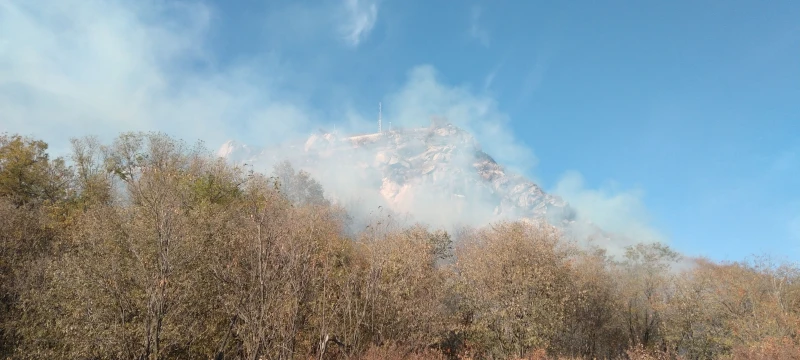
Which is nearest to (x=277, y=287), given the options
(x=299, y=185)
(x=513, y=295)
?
(x=513, y=295)

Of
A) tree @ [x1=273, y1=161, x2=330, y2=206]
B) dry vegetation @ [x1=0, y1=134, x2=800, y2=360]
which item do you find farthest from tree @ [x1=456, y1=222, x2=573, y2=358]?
tree @ [x1=273, y1=161, x2=330, y2=206]

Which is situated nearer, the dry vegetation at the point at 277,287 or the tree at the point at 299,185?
the dry vegetation at the point at 277,287

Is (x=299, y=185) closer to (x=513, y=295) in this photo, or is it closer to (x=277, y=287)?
(x=513, y=295)

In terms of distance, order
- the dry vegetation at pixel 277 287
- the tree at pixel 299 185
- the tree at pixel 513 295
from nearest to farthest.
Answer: the dry vegetation at pixel 277 287, the tree at pixel 513 295, the tree at pixel 299 185

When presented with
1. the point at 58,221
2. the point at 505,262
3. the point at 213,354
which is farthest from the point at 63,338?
the point at 505,262

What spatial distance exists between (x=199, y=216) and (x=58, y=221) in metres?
16.4

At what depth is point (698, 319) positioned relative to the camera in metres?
38.2

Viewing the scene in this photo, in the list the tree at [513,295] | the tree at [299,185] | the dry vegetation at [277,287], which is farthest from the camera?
the tree at [299,185]

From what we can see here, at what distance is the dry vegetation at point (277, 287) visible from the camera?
15.6 metres

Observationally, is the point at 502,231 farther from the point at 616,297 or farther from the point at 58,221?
the point at 58,221

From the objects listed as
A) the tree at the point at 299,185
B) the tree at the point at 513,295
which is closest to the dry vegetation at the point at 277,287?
the tree at the point at 513,295

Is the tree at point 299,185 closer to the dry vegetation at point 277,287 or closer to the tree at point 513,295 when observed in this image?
the dry vegetation at point 277,287

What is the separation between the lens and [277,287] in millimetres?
14680

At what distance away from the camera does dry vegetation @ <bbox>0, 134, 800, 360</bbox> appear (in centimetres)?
1562
